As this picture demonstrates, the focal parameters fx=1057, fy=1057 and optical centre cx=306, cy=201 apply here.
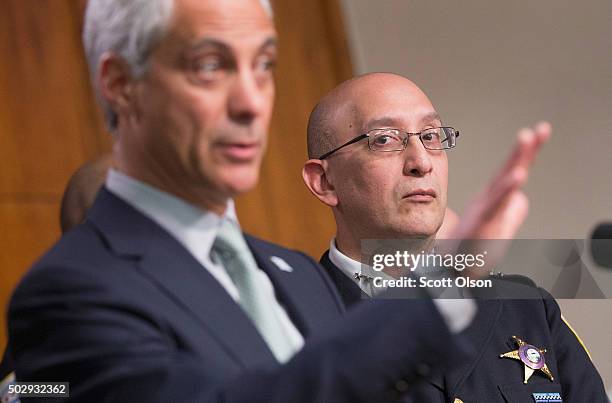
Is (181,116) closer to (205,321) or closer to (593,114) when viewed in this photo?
(205,321)

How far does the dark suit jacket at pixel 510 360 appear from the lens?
159 centimetres

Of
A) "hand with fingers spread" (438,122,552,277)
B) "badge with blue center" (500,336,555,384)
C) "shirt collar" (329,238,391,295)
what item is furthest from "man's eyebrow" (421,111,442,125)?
"hand with fingers spread" (438,122,552,277)

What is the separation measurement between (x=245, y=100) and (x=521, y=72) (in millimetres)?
2342

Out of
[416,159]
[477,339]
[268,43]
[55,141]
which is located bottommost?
[55,141]

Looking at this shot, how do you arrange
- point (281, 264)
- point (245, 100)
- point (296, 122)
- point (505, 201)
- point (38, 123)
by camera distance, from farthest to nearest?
point (296, 122) → point (38, 123) → point (281, 264) → point (245, 100) → point (505, 201)

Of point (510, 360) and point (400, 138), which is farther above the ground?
point (400, 138)

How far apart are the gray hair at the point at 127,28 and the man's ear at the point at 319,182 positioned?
2.51ft

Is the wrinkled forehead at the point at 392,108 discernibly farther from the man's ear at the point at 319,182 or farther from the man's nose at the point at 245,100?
the man's nose at the point at 245,100

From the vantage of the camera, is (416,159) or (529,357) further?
(529,357)

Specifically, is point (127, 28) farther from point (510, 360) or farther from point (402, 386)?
point (510, 360)

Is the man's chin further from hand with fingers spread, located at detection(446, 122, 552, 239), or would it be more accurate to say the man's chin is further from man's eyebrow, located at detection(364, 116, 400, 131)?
man's eyebrow, located at detection(364, 116, 400, 131)

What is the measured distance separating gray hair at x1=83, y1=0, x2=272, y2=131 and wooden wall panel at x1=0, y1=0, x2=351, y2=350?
6.34 feet

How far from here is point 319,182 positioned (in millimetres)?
1744

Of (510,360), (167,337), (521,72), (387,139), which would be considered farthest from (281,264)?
(521,72)
